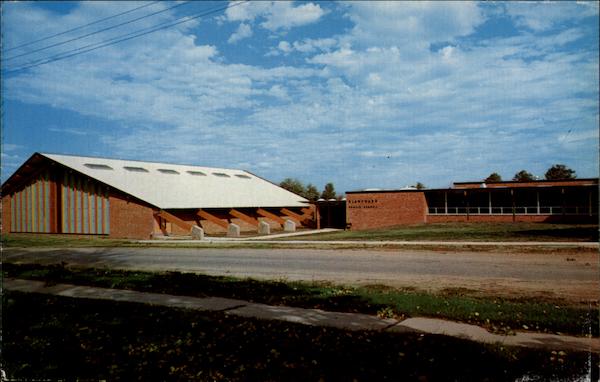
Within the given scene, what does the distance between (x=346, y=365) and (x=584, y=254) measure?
16624 millimetres

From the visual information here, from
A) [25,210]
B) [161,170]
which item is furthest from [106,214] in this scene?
[25,210]

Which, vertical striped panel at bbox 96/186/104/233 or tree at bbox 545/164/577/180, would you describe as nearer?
vertical striped panel at bbox 96/186/104/233

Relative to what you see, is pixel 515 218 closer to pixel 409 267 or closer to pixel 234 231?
pixel 234 231

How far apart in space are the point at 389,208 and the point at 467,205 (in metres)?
7.04

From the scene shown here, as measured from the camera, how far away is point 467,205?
126 ft

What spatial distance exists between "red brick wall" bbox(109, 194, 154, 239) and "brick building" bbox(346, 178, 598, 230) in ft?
56.1

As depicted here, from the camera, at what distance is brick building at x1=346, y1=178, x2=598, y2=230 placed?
1398 inches

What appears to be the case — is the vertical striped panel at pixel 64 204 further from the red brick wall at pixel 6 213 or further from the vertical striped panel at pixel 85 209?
the red brick wall at pixel 6 213

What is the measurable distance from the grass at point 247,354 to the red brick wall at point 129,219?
27205mm

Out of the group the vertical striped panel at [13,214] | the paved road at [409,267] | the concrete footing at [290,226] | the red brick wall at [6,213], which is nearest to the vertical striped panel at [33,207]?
the vertical striped panel at [13,214]

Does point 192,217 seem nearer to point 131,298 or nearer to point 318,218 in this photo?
point 318,218

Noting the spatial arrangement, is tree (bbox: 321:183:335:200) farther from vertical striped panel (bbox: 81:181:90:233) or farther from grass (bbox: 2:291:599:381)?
grass (bbox: 2:291:599:381)

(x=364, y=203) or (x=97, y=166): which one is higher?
(x=97, y=166)

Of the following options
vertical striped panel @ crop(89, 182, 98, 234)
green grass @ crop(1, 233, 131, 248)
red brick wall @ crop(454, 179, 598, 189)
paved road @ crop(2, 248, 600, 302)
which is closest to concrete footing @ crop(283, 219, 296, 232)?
green grass @ crop(1, 233, 131, 248)
